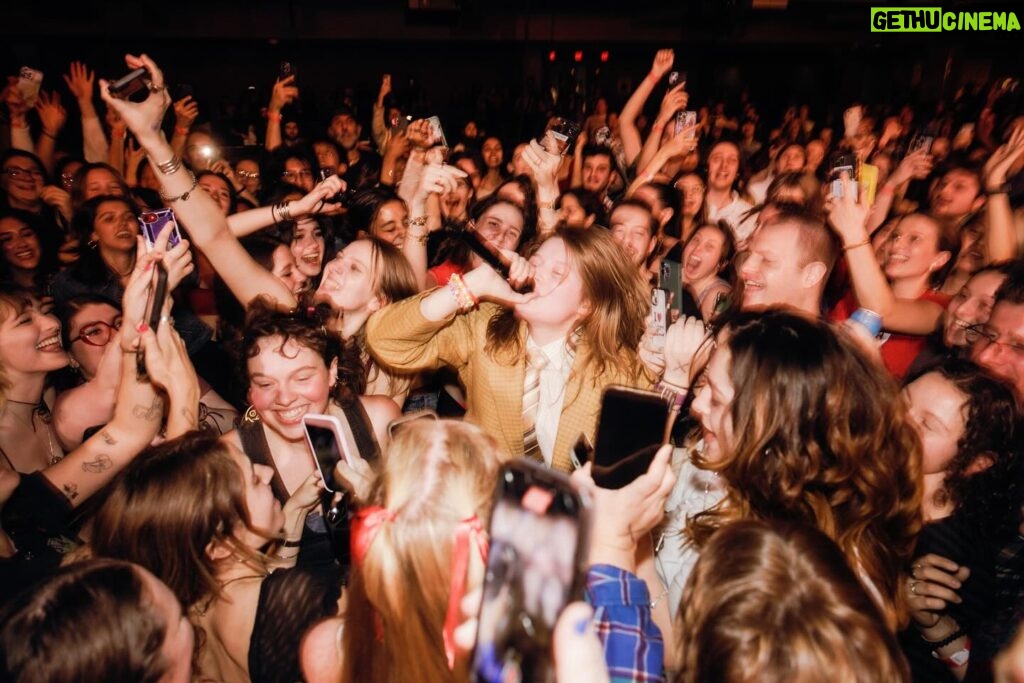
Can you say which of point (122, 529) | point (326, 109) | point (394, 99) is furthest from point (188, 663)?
point (326, 109)

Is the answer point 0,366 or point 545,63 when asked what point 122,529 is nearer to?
point 0,366

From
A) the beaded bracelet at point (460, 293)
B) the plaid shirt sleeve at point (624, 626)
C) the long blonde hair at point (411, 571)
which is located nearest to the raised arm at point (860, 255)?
the beaded bracelet at point (460, 293)

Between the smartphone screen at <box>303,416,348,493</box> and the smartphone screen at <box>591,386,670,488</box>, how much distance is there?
2.20 ft

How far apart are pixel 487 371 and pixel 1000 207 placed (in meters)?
2.84

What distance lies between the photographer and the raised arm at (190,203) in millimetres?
2281

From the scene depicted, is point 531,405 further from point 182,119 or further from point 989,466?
point 182,119

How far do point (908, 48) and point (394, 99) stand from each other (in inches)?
460

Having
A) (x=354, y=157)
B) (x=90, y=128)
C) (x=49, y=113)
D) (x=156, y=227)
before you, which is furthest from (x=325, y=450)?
(x=354, y=157)

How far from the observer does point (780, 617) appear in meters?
0.91

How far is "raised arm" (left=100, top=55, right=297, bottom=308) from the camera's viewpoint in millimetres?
2281

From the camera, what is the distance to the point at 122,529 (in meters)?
1.40

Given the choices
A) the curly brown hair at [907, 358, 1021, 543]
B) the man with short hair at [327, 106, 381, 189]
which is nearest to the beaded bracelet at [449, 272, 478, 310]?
the curly brown hair at [907, 358, 1021, 543]

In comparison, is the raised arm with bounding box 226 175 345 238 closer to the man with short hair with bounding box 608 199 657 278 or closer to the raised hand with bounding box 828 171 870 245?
the man with short hair with bounding box 608 199 657 278

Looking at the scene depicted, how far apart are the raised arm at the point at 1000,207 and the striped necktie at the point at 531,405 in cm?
255
